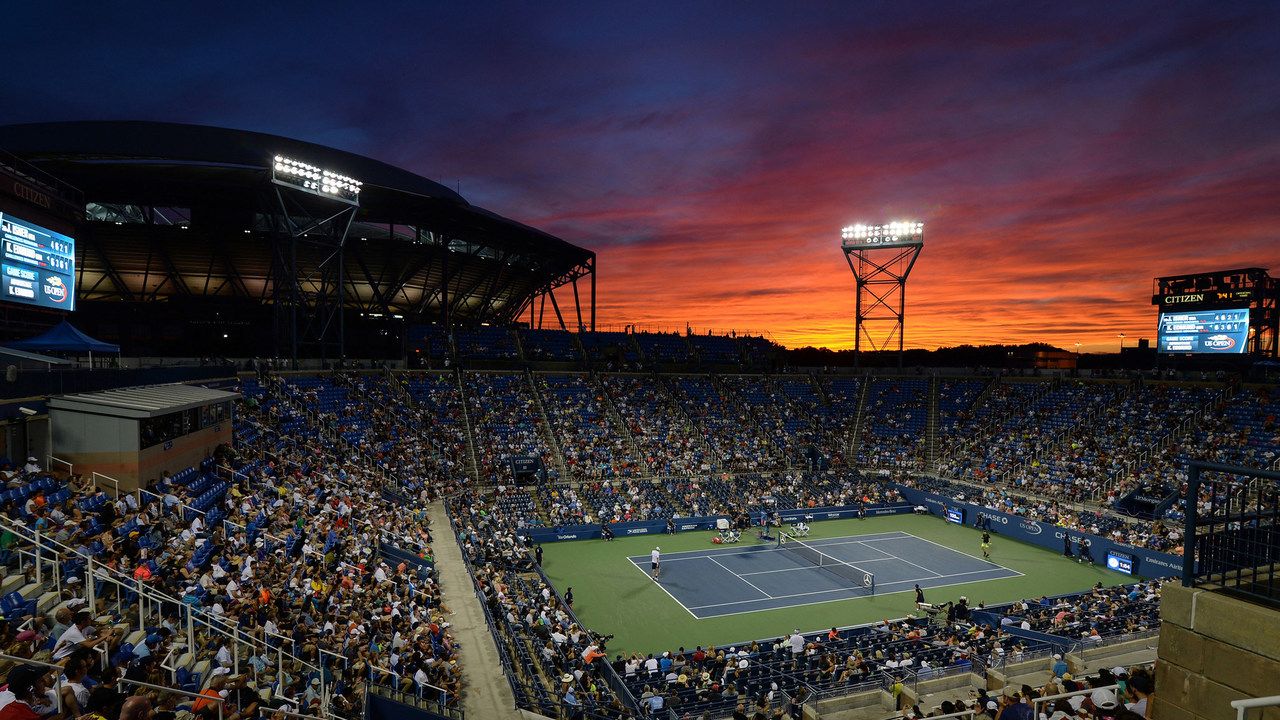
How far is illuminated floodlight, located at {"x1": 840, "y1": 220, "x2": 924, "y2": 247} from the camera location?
55.6 metres

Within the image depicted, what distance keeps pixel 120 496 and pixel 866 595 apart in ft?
87.3

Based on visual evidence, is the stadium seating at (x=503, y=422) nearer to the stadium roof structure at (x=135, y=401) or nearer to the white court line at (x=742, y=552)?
the white court line at (x=742, y=552)

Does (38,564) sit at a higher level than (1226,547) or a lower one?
lower

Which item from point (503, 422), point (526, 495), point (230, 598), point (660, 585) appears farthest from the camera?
point (503, 422)

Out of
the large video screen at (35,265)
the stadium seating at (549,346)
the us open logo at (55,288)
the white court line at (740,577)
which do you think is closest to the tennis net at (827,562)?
the white court line at (740,577)

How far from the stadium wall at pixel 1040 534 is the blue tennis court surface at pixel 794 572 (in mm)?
5149

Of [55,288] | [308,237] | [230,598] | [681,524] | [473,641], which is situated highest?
[308,237]

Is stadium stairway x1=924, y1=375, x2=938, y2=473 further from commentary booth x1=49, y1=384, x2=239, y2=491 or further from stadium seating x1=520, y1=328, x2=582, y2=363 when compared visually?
commentary booth x1=49, y1=384, x2=239, y2=491

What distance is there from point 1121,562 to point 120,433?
4051 cm

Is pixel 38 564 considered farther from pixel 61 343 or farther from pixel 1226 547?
pixel 1226 547

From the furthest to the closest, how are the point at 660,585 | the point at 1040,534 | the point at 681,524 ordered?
the point at 681,524 → the point at 1040,534 → the point at 660,585

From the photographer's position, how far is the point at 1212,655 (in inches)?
181

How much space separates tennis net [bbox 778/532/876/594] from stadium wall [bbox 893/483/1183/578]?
39.8 feet

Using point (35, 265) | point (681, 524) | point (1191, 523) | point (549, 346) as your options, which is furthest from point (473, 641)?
point (549, 346)
